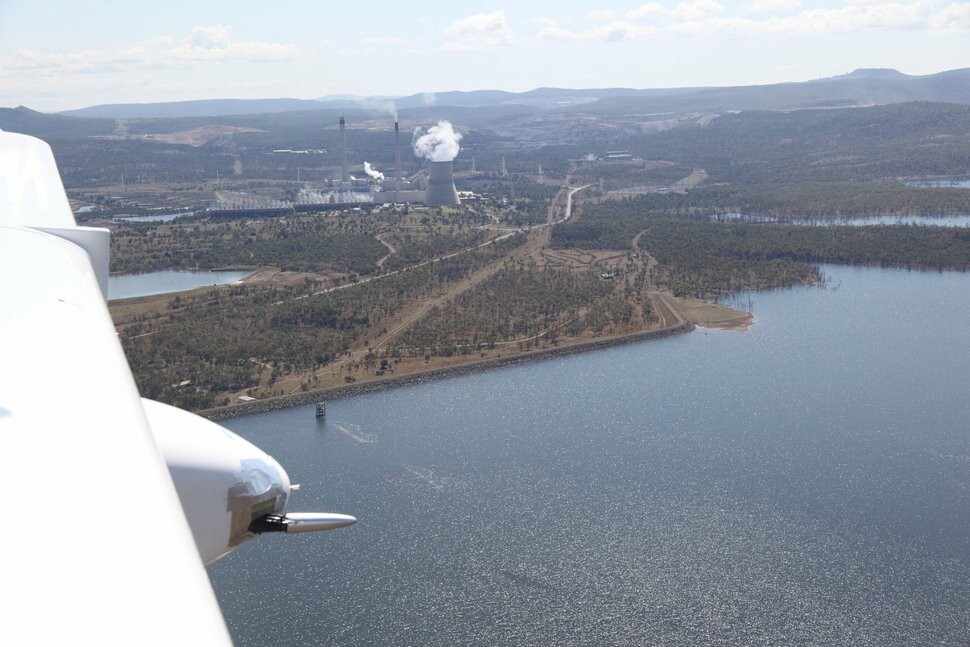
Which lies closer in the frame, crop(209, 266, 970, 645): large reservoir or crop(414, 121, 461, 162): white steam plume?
crop(209, 266, 970, 645): large reservoir

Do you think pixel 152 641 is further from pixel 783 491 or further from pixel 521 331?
pixel 521 331

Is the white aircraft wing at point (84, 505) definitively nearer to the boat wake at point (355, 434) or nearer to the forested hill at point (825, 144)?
the boat wake at point (355, 434)

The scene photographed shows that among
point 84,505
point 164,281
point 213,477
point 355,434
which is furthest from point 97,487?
point 164,281

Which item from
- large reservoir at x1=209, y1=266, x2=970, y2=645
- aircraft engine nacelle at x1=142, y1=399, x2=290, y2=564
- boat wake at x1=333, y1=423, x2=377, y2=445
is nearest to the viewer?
aircraft engine nacelle at x1=142, y1=399, x2=290, y2=564

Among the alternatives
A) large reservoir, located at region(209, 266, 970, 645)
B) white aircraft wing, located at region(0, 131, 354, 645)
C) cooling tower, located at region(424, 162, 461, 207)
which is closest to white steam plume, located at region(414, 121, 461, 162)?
→ cooling tower, located at region(424, 162, 461, 207)

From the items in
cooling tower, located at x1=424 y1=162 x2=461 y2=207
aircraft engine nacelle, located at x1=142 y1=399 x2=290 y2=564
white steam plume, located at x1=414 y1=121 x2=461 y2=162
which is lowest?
cooling tower, located at x1=424 y1=162 x2=461 y2=207

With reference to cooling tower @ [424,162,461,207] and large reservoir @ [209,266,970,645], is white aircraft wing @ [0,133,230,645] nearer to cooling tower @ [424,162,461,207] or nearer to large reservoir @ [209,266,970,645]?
Answer: large reservoir @ [209,266,970,645]

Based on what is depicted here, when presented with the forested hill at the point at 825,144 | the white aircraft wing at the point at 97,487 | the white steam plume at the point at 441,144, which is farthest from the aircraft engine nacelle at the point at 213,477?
the forested hill at the point at 825,144
